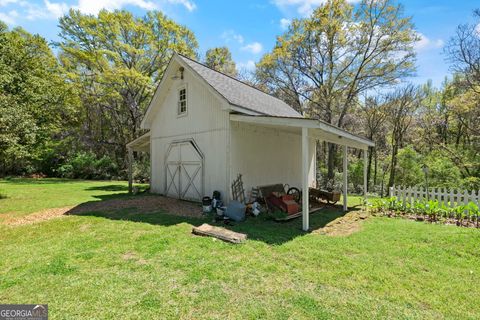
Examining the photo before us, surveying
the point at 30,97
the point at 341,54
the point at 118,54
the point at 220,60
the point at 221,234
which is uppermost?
the point at 220,60

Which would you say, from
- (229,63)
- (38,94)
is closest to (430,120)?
(229,63)

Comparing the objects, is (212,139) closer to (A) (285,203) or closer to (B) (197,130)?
(B) (197,130)

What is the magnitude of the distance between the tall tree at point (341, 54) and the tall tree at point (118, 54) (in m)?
9.25

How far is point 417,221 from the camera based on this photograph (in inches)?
279

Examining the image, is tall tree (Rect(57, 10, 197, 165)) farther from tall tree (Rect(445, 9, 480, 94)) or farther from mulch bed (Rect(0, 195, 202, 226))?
tall tree (Rect(445, 9, 480, 94))

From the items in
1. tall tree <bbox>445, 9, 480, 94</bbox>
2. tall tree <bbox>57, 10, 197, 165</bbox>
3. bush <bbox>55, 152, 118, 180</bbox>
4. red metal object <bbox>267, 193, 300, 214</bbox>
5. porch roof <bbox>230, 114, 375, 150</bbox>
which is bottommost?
red metal object <bbox>267, 193, 300, 214</bbox>

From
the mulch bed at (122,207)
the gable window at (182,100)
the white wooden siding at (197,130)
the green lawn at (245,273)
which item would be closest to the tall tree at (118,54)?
the white wooden siding at (197,130)

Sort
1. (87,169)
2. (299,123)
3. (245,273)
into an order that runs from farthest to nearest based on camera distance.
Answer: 1. (87,169)
2. (299,123)
3. (245,273)

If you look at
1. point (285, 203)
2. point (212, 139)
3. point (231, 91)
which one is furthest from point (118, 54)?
point (285, 203)

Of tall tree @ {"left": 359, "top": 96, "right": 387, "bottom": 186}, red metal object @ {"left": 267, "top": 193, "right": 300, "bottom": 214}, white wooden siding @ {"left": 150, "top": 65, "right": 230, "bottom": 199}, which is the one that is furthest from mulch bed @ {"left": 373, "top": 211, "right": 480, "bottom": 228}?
tall tree @ {"left": 359, "top": 96, "right": 387, "bottom": 186}

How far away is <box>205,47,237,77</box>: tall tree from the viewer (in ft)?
81.8

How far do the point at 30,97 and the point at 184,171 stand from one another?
1429 centimetres

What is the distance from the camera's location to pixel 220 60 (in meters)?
25.4

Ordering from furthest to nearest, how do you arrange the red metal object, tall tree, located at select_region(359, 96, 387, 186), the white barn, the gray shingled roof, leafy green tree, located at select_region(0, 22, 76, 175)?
tall tree, located at select_region(359, 96, 387, 186)
leafy green tree, located at select_region(0, 22, 76, 175)
the gray shingled roof
the white barn
the red metal object
